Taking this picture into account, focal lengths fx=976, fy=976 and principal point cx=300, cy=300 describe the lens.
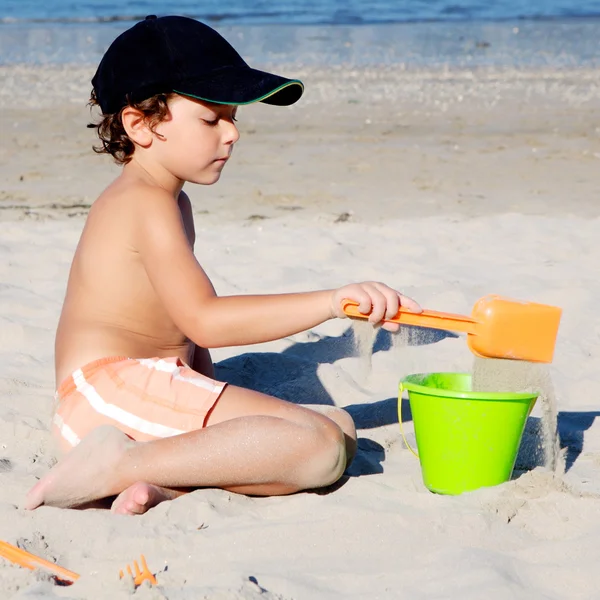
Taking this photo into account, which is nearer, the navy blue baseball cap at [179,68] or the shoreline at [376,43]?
the navy blue baseball cap at [179,68]

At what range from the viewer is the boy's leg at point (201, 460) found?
2.22 meters

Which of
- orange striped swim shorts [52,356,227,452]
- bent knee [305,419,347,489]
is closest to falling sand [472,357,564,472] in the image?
bent knee [305,419,347,489]

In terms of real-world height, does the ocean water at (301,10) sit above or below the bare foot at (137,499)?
below

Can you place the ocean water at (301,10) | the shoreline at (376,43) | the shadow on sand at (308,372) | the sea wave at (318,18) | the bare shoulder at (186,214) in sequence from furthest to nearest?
the ocean water at (301,10)
the sea wave at (318,18)
the shoreline at (376,43)
the shadow on sand at (308,372)
the bare shoulder at (186,214)

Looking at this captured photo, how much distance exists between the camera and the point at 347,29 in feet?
51.9

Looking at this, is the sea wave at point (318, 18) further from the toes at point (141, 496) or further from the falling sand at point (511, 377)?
the toes at point (141, 496)

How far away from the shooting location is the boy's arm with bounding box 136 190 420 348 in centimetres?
223

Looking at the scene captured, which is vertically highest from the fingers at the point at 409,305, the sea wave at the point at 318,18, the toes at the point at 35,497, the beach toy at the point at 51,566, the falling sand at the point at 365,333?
the fingers at the point at 409,305

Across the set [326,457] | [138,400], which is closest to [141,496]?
[138,400]

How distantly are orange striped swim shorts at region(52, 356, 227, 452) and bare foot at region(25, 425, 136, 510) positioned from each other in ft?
0.31

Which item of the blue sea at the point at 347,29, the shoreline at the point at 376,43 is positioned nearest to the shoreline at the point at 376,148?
the shoreline at the point at 376,43

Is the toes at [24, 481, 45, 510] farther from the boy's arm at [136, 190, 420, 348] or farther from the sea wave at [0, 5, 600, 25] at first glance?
the sea wave at [0, 5, 600, 25]

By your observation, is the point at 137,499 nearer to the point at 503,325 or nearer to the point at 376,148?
the point at 503,325

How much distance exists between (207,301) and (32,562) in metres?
0.70
